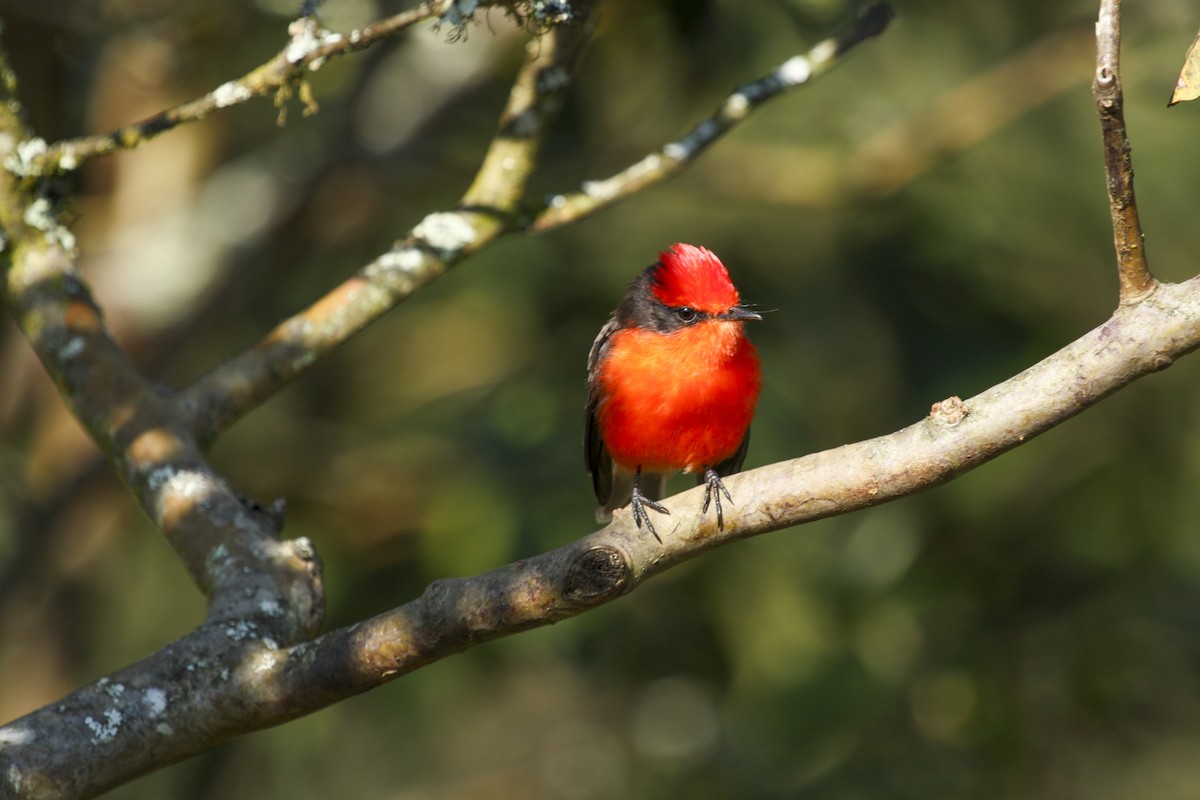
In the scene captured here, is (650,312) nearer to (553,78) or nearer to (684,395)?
(684,395)

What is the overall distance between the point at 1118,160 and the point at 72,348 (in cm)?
295

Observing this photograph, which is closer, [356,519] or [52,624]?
[52,624]

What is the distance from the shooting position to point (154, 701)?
112 inches

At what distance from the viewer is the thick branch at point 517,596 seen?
8.50ft

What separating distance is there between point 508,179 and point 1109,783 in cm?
467

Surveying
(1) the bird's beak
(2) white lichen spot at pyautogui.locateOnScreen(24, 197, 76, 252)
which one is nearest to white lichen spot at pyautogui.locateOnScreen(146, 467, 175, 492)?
(2) white lichen spot at pyautogui.locateOnScreen(24, 197, 76, 252)

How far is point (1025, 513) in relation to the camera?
6.36m

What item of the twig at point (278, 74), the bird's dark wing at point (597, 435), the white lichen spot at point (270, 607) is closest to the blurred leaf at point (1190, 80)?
the twig at point (278, 74)

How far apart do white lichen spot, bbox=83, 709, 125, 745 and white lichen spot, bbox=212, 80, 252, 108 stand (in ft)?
5.15

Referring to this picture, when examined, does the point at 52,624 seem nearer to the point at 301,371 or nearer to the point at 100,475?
the point at 100,475

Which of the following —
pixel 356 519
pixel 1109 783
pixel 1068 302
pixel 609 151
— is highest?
pixel 609 151

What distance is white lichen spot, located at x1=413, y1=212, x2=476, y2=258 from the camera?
4059 mm

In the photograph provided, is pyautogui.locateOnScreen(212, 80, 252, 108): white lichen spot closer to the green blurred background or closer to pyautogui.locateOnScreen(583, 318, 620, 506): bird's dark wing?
pyautogui.locateOnScreen(583, 318, 620, 506): bird's dark wing

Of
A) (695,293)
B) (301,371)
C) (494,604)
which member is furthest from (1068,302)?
(494,604)
